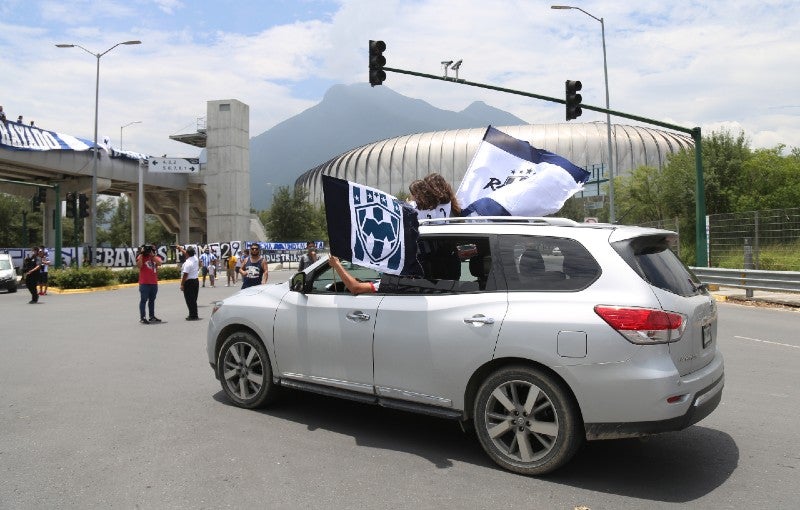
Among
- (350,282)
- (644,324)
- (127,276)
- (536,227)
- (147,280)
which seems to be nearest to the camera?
(644,324)

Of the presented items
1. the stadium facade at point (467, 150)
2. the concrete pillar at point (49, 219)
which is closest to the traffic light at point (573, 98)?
the concrete pillar at point (49, 219)

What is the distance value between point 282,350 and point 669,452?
316 centimetres

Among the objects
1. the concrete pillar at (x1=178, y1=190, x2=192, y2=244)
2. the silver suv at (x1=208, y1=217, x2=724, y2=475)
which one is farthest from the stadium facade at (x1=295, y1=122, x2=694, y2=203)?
the silver suv at (x1=208, y1=217, x2=724, y2=475)

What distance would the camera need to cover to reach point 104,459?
14.9ft

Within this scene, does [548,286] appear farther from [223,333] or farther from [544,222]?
[223,333]

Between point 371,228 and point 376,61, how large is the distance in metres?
14.4

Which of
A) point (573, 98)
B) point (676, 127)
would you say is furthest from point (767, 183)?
point (573, 98)

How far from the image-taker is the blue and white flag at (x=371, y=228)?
4.88 meters

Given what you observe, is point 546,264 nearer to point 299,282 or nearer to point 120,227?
point 299,282

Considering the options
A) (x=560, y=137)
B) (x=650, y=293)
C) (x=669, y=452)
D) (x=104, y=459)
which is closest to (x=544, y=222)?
(x=650, y=293)

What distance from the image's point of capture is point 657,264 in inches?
167

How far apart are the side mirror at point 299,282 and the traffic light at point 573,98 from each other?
1547 centimetres

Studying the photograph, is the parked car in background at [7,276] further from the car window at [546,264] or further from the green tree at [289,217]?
the green tree at [289,217]

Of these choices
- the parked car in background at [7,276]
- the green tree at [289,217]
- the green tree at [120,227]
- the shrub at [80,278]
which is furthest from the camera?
the green tree at [120,227]
